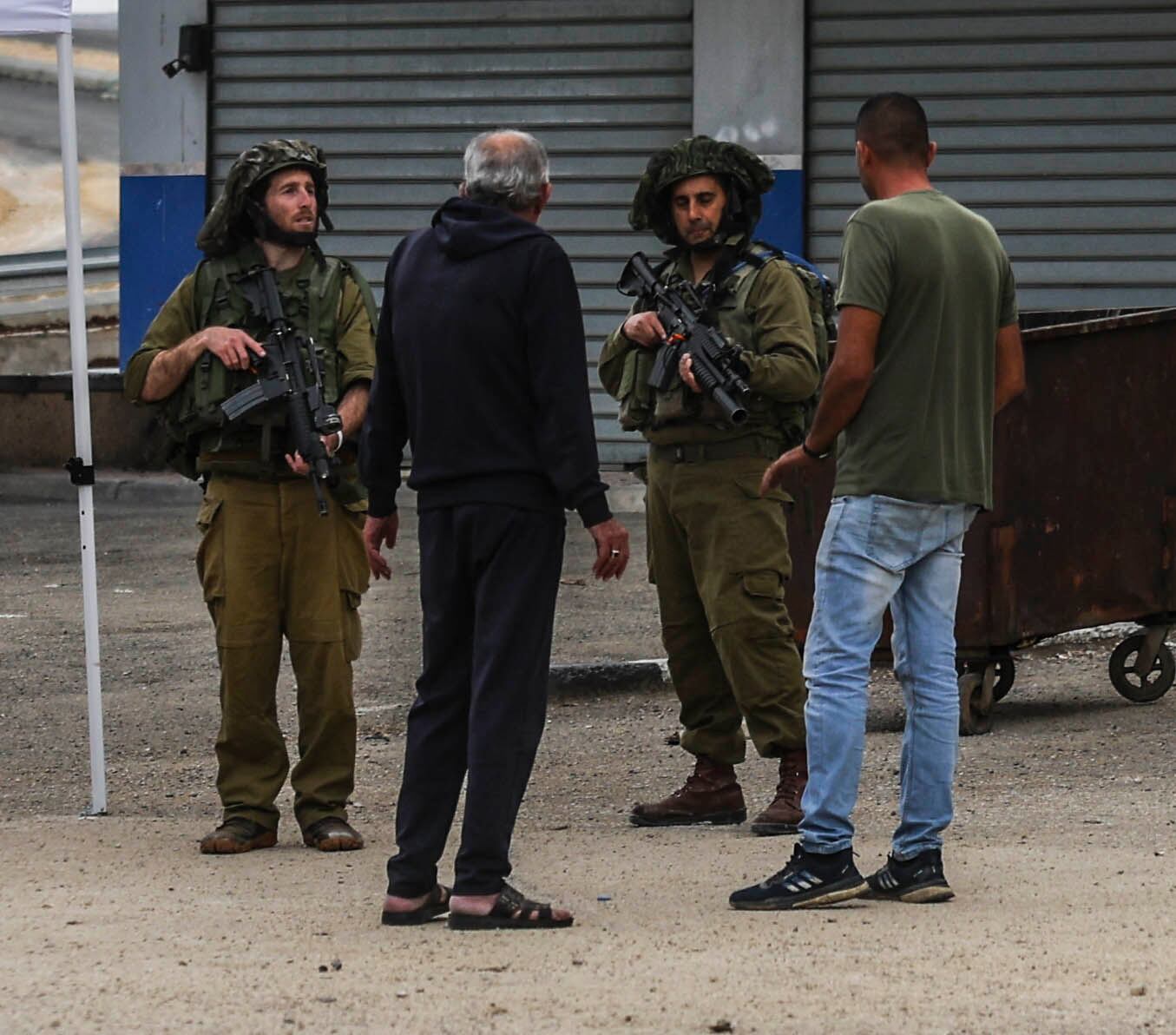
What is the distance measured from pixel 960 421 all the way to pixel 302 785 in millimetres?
2029

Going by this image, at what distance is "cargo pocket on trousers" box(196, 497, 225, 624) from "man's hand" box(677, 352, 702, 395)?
1.24 meters

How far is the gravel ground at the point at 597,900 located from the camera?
13.1 ft

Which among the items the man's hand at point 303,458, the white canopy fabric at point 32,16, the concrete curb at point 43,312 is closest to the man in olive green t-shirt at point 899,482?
the man's hand at point 303,458

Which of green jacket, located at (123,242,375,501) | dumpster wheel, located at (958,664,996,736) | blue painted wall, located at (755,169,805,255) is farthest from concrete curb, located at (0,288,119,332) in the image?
green jacket, located at (123,242,375,501)

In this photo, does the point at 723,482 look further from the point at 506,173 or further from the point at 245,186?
the point at 245,186

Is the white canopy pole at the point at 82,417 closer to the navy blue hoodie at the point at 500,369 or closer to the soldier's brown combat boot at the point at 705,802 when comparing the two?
the soldier's brown combat boot at the point at 705,802

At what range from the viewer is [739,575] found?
566 centimetres

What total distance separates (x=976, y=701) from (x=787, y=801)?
1928 mm

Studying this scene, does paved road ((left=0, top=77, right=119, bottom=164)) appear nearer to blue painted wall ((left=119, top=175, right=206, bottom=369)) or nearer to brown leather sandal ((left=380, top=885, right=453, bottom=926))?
blue painted wall ((left=119, top=175, right=206, bottom=369))

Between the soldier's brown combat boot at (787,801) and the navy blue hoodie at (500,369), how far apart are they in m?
1.38

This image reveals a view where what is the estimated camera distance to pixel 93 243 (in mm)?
27609

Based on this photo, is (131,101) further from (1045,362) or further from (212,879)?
(212,879)

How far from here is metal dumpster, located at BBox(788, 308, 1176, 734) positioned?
7.32 metres

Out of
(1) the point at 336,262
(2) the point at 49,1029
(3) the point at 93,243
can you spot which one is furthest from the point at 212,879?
(3) the point at 93,243
